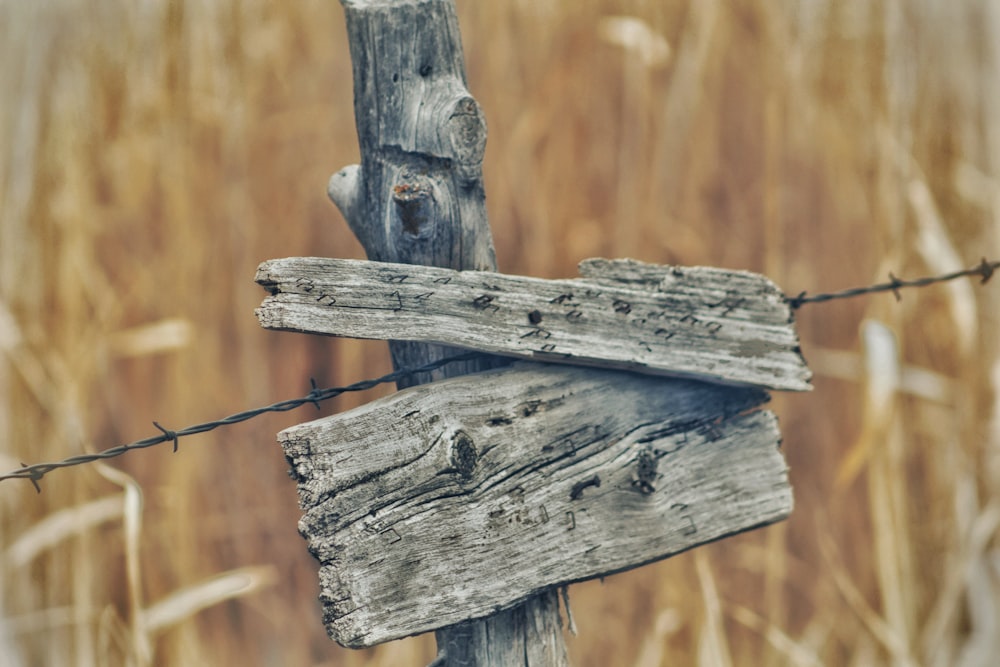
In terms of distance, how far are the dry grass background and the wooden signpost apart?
819 millimetres

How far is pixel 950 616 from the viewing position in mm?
2152

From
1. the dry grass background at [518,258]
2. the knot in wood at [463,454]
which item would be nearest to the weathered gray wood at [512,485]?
the knot in wood at [463,454]

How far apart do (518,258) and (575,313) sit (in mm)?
1079

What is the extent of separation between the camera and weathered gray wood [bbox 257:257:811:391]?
83 cm

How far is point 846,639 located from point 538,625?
153 centimetres

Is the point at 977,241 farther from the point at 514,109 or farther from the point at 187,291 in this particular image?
the point at 187,291

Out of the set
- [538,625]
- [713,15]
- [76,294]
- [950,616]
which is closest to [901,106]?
[713,15]

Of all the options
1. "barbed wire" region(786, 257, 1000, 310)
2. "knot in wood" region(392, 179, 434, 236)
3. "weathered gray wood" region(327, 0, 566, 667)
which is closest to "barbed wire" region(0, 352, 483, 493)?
"weathered gray wood" region(327, 0, 566, 667)

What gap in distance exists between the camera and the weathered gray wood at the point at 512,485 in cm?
82

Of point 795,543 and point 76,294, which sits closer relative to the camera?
point 76,294

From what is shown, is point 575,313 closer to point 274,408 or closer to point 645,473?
point 645,473

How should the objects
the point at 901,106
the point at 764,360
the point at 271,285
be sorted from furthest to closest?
the point at 901,106
the point at 764,360
the point at 271,285

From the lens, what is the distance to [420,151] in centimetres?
89

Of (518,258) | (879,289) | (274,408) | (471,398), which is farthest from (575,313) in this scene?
(518,258)
